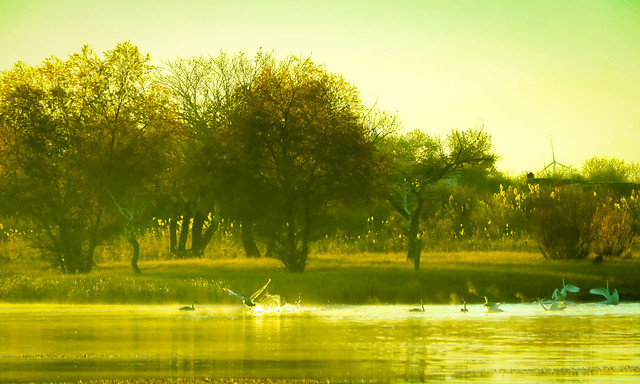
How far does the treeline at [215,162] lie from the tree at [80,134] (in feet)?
0.22

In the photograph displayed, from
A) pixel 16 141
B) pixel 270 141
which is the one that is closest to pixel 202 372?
pixel 270 141

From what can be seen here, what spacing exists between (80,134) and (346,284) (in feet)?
58.9

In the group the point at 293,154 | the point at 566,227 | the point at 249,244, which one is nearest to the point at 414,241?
the point at 293,154

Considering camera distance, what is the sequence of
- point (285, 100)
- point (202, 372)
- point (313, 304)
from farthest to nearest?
1. point (285, 100)
2. point (313, 304)
3. point (202, 372)

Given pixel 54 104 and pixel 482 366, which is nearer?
pixel 482 366

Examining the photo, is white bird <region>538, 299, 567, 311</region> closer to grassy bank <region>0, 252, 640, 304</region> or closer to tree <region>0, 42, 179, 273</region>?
grassy bank <region>0, 252, 640, 304</region>

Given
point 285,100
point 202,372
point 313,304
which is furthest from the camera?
point 285,100

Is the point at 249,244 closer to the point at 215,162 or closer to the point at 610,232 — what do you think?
the point at 215,162

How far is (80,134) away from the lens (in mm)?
50812

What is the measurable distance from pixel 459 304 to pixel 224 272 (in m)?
12.7

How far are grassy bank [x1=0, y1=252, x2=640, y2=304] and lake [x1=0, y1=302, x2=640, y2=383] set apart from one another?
2.73 meters

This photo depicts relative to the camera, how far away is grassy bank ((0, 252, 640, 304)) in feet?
135

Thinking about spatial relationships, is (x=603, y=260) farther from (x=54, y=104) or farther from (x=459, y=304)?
(x=54, y=104)

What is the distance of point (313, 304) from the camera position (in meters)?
40.6
